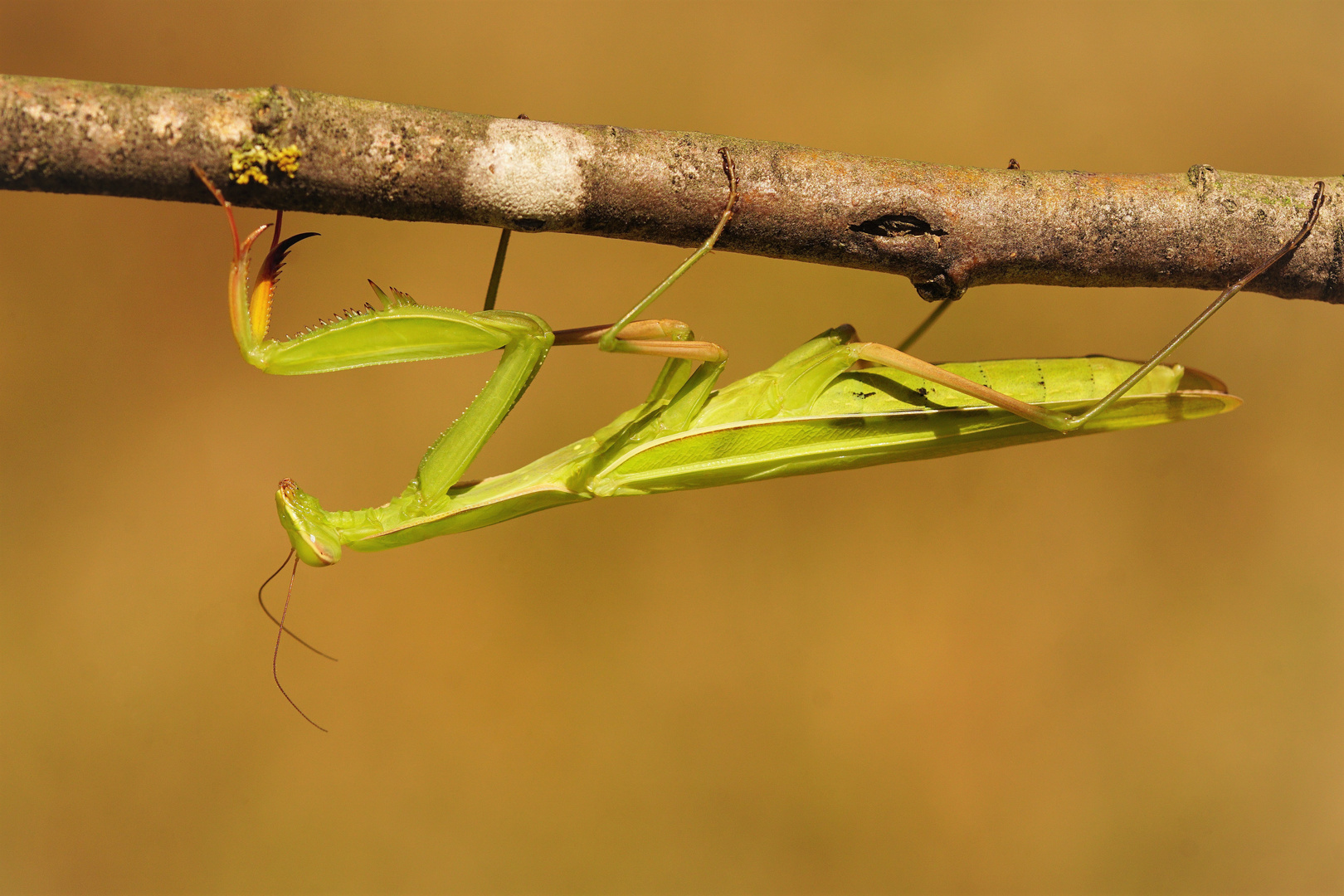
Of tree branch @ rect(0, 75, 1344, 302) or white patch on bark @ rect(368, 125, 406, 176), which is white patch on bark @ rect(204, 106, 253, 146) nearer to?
tree branch @ rect(0, 75, 1344, 302)

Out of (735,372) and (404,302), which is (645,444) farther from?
(735,372)

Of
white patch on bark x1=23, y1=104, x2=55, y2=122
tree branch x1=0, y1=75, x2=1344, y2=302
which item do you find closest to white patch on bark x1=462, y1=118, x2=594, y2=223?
tree branch x1=0, y1=75, x2=1344, y2=302

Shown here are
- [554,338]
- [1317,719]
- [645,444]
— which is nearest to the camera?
[554,338]

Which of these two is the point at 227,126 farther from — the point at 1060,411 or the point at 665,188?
the point at 1060,411

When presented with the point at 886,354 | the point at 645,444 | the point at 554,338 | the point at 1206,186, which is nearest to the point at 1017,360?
the point at 886,354

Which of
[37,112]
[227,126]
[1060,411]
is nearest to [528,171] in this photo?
[227,126]

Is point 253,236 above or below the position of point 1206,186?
below
